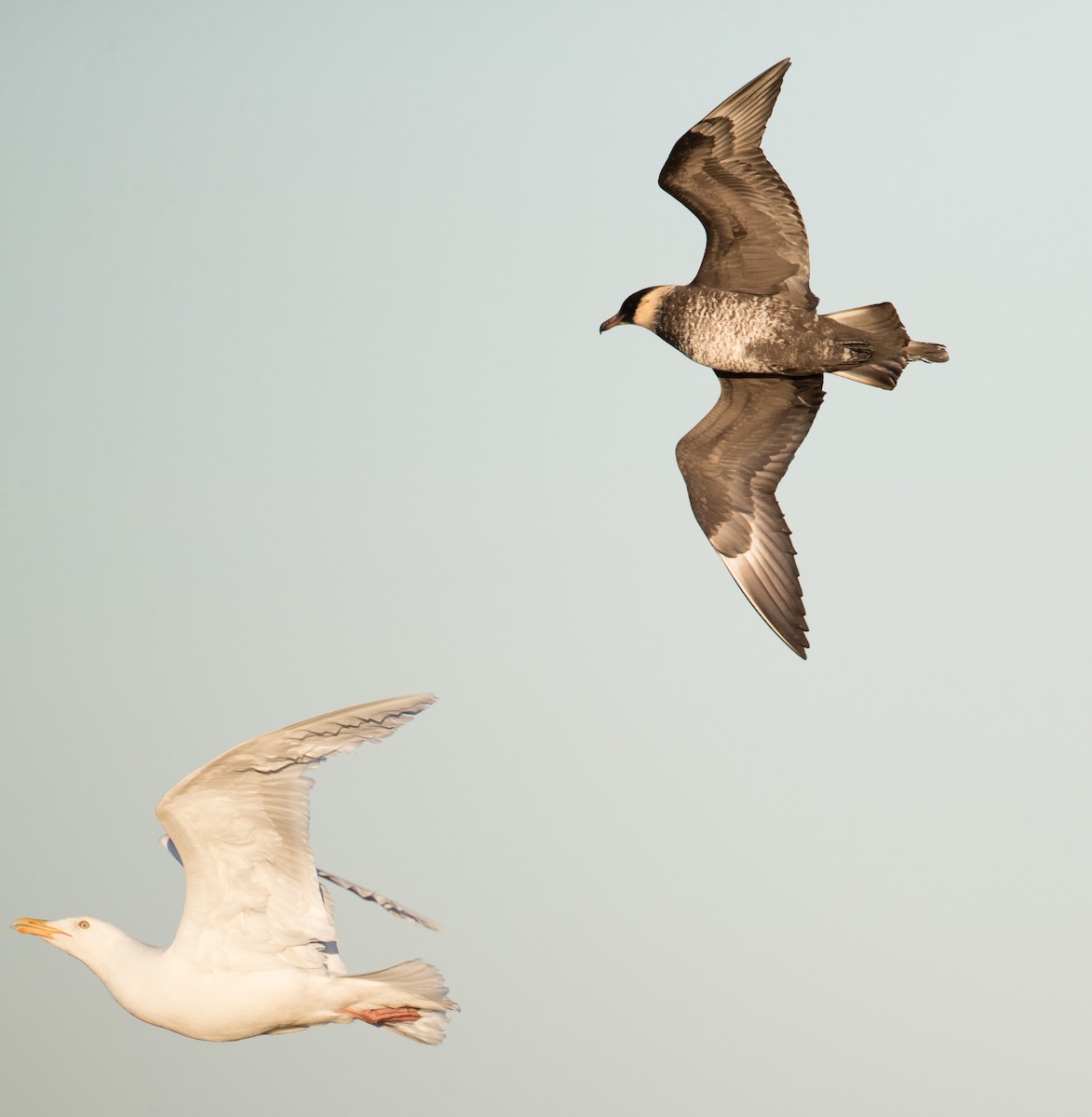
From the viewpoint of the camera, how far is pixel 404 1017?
14.2m

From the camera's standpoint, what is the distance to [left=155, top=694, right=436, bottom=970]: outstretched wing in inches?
512

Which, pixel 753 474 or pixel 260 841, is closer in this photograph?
pixel 260 841

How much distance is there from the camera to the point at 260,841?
46.0 feet

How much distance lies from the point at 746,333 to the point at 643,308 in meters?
1.22

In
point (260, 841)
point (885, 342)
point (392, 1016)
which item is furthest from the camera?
point (885, 342)

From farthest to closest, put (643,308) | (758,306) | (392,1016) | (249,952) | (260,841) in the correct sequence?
(643,308), (758,306), (249,952), (392,1016), (260,841)

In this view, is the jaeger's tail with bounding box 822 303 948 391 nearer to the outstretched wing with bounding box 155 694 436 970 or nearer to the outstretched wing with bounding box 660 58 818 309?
the outstretched wing with bounding box 660 58 818 309

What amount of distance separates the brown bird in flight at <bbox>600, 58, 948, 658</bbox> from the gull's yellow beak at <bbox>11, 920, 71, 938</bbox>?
28.5ft

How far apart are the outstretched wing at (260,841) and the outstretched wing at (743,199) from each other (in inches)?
317

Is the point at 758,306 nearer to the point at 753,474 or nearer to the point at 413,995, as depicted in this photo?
the point at 753,474

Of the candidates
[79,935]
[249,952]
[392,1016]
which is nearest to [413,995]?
[392,1016]

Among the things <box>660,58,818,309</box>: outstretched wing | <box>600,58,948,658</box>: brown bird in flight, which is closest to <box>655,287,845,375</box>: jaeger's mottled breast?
<box>600,58,948,658</box>: brown bird in flight

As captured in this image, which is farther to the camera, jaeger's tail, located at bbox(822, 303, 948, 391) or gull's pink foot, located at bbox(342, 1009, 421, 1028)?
jaeger's tail, located at bbox(822, 303, 948, 391)

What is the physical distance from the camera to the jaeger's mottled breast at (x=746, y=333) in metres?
18.9
